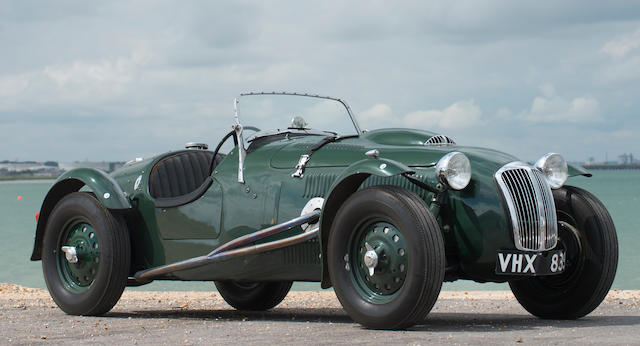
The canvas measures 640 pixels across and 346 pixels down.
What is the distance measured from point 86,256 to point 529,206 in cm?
457

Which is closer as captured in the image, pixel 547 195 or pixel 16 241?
pixel 547 195

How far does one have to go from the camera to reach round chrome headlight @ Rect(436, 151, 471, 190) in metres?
7.78

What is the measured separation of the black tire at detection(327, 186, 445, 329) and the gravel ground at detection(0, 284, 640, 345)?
0.17 meters

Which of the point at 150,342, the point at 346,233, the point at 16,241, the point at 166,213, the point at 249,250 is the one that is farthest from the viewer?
the point at 16,241

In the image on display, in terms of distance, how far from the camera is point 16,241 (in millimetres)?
46906

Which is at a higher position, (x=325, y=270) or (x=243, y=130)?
(x=243, y=130)

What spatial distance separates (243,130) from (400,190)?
2.68 metres

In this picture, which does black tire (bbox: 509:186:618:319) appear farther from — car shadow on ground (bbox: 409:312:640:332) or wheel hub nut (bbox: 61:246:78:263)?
wheel hub nut (bbox: 61:246:78:263)

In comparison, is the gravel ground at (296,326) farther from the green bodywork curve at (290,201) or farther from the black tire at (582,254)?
the green bodywork curve at (290,201)

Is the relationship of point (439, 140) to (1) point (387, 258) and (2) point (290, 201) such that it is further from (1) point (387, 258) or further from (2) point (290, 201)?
(1) point (387, 258)

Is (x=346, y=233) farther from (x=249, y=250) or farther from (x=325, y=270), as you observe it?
(x=249, y=250)

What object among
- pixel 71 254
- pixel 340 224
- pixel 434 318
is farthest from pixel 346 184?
pixel 71 254

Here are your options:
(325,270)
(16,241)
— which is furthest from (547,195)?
(16,241)

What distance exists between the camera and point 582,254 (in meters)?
8.73
